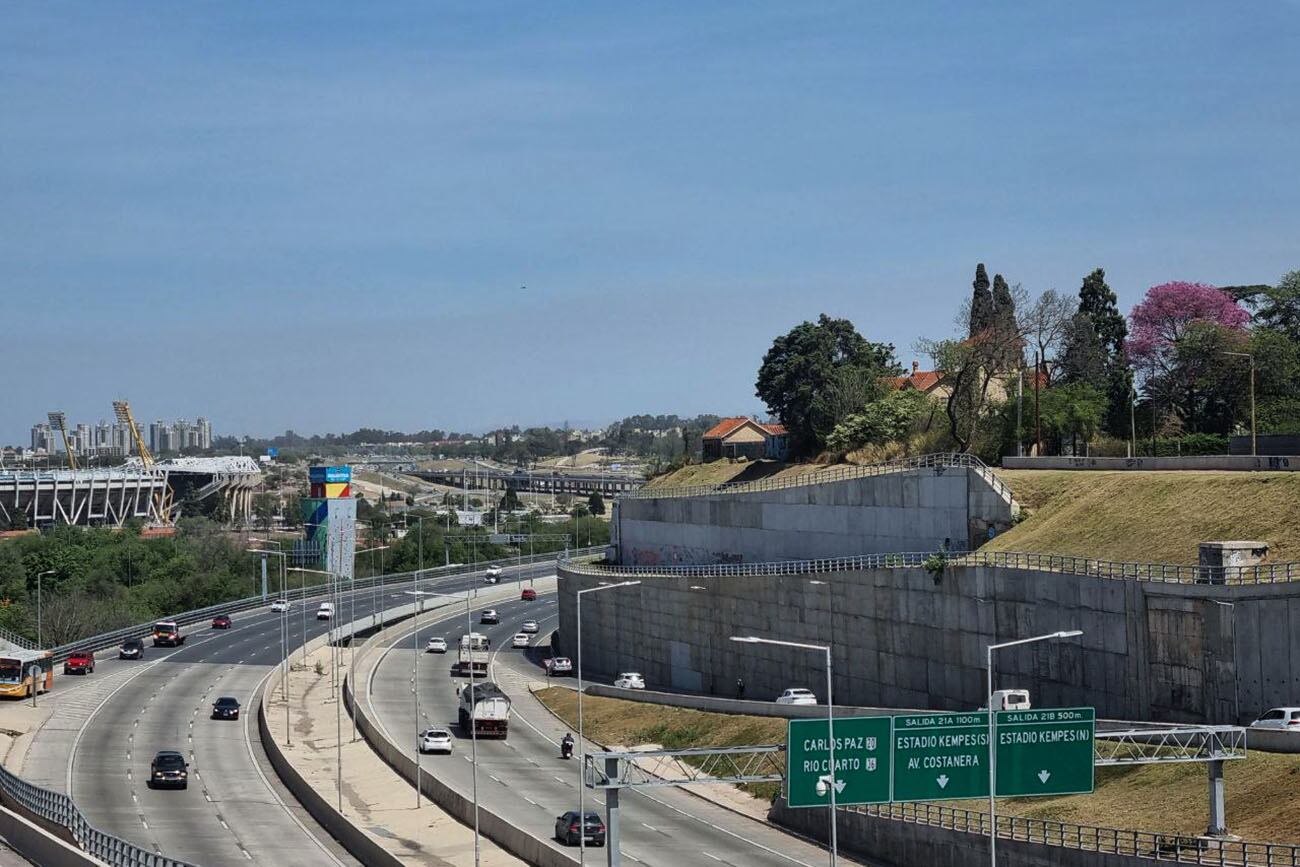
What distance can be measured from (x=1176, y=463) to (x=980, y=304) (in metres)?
52.1

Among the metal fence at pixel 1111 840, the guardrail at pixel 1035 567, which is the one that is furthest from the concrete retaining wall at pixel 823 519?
the metal fence at pixel 1111 840

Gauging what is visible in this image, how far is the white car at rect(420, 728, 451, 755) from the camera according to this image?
80188 millimetres

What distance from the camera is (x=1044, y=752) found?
43469 millimetres

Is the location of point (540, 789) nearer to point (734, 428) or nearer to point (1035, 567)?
point (1035, 567)

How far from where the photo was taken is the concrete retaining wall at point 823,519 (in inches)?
3236

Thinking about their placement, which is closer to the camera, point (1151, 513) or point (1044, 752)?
point (1044, 752)

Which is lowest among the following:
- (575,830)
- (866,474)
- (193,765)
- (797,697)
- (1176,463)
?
(193,765)

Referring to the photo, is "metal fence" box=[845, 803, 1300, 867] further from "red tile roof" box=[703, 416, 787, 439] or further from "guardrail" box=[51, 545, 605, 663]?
"red tile roof" box=[703, 416, 787, 439]

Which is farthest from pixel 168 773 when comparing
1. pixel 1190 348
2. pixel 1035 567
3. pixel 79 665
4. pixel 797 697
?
pixel 1190 348

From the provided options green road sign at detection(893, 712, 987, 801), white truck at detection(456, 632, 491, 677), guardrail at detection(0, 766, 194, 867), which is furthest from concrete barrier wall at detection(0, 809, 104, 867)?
white truck at detection(456, 632, 491, 677)

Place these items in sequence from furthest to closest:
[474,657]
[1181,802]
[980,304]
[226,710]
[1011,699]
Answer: [980,304]
[474,657]
[226,710]
[1011,699]
[1181,802]

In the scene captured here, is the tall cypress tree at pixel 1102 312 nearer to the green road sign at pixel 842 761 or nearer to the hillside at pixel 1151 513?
the hillside at pixel 1151 513

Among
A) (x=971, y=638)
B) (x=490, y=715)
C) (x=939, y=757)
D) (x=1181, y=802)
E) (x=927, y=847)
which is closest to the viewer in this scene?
(x=939, y=757)

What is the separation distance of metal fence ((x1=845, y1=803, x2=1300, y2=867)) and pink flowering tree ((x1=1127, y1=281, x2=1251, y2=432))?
50985mm
